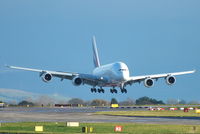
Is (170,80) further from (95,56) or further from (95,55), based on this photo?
(95,55)

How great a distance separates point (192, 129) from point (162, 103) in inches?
3974

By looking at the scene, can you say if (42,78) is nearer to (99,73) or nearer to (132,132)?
(99,73)

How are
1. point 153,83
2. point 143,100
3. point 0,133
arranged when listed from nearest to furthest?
point 0,133 < point 153,83 < point 143,100

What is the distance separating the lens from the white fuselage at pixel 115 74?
105 metres

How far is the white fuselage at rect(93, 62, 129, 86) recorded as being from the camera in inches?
4139

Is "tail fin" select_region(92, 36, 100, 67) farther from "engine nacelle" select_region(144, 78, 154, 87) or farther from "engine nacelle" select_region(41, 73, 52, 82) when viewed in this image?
"engine nacelle" select_region(41, 73, 52, 82)

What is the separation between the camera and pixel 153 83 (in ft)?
379

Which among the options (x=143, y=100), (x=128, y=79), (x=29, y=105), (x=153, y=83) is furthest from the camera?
(x=143, y=100)

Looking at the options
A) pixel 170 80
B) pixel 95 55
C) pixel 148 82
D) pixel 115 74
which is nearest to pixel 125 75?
pixel 115 74

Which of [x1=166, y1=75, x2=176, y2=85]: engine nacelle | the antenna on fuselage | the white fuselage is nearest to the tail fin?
the antenna on fuselage

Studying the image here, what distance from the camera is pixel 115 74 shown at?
106 metres

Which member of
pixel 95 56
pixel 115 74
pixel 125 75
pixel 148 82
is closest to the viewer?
pixel 125 75

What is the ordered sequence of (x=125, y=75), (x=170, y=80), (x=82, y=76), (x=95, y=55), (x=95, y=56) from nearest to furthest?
(x=125, y=75), (x=170, y=80), (x=82, y=76), (x=95, y=56), (x=95, y=55)

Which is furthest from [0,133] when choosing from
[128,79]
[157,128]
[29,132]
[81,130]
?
[128,79]
